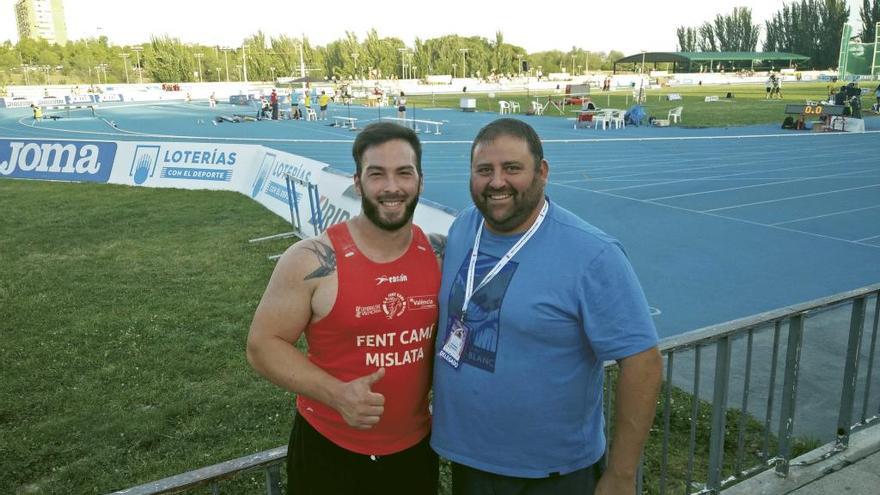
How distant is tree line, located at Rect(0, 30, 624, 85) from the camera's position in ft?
365

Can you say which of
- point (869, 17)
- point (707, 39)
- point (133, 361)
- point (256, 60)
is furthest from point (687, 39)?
point (133, 361)

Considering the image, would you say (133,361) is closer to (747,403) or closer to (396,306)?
(396,306)

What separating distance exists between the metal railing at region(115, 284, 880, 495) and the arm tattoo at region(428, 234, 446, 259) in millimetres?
979

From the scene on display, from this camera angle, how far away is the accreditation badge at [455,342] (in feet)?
7.84

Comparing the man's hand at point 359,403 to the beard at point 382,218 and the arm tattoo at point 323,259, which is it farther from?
the beard at point 382,218

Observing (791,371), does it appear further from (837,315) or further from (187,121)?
(187,121)

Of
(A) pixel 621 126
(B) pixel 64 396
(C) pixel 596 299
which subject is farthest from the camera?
(A) pixel 621 126

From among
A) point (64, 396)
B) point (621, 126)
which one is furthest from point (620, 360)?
point (621, 126)

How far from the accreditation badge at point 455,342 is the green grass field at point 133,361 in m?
2.56

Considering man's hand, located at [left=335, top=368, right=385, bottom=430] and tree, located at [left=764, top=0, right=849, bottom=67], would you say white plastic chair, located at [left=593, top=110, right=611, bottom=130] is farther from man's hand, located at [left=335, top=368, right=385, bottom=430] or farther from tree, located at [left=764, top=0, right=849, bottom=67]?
tree, located at [left=764, top=0, right=849, bottom=67]

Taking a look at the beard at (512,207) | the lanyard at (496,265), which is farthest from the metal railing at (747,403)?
the beard at (512,207)

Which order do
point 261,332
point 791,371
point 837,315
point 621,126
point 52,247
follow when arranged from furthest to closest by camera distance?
1. point 621,126
2. point 52,247
3. point 837,315
4. point 791,371
5. point 261,332

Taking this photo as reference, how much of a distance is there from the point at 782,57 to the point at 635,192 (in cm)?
10037

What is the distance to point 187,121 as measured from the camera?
→ 41.5 metres
